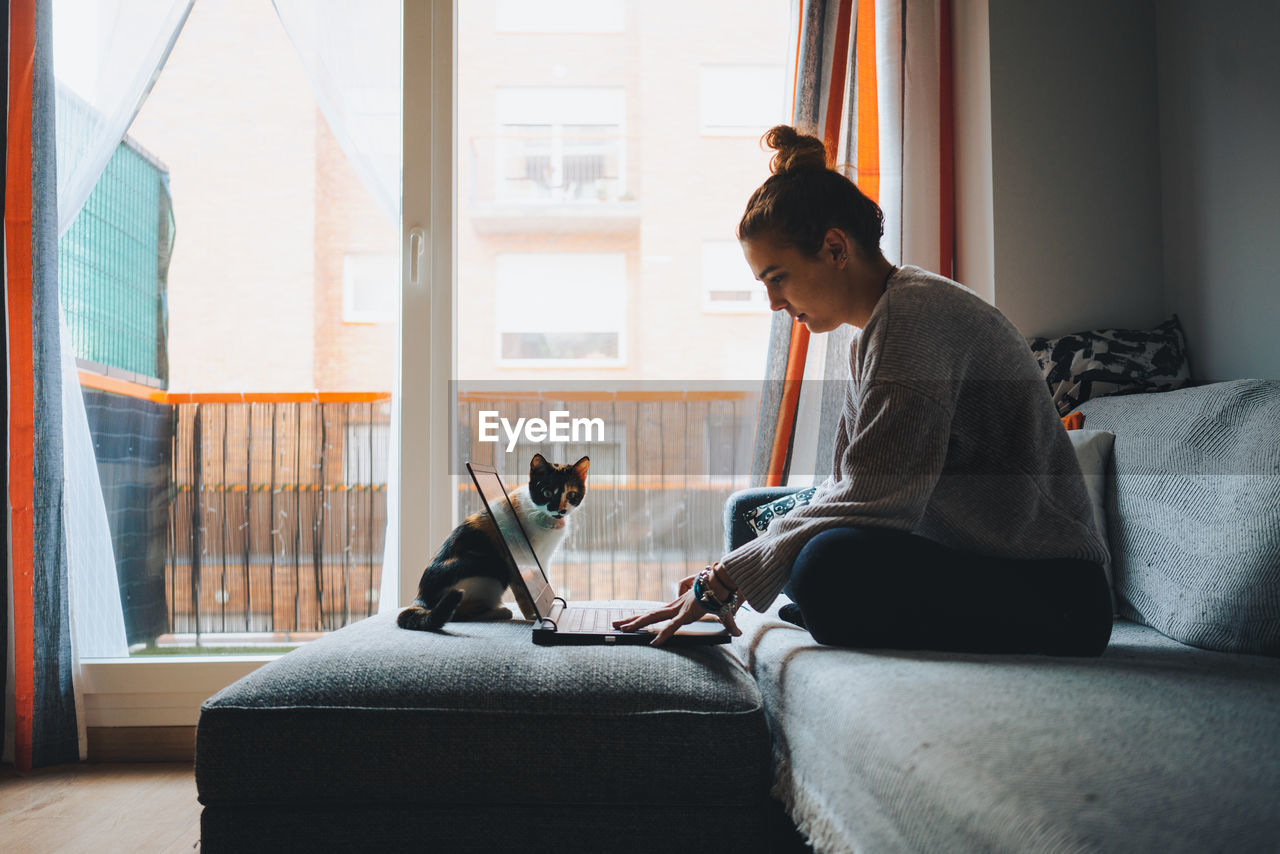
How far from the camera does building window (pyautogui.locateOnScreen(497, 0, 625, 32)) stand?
2.49 metres

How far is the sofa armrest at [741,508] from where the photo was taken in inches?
73.7

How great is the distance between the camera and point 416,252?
7.79ft

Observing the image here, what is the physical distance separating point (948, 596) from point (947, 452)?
214mm

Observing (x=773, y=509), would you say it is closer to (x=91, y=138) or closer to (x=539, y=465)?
(x=539, y=465)

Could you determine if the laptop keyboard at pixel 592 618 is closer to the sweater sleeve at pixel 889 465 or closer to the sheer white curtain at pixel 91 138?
the sweater sleeve at pixel 889 465

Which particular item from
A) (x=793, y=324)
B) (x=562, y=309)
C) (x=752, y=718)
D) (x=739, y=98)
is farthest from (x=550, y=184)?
(x=752, y=718)

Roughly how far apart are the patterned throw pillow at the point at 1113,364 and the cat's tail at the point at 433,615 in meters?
1.42

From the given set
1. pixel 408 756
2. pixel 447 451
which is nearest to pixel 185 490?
pixel 447 451

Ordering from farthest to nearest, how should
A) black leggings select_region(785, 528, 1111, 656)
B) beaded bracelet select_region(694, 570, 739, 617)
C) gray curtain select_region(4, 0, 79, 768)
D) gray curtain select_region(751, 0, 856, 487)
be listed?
gray curtain select_region(751, 0, 856, 487)
gray curtain select_region(4, 0, 79, 768)
beaded bracelet select_region(694, 570, 739, 617)
black leggings select_region(785, 528, 1111, 656)

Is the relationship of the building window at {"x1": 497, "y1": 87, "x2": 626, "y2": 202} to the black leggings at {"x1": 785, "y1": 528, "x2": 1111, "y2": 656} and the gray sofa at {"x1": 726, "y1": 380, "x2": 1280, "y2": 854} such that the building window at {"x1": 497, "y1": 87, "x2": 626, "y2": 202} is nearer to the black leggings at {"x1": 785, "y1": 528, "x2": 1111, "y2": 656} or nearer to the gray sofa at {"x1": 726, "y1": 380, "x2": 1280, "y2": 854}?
the gray sofa at {"x1": 726, "y1": 380, "x2": 1280, "y2": 854}

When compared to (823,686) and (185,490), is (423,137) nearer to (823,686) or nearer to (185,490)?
(185,490)

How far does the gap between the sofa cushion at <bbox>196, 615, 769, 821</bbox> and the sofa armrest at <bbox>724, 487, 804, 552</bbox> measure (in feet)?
2.36

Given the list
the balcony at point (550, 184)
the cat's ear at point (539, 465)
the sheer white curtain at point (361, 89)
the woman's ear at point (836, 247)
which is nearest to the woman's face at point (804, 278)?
the woman's ear at point (836, 247)

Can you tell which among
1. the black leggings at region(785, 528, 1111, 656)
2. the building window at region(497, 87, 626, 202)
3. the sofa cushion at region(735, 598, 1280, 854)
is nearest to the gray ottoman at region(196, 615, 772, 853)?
the sofa cushion at region(735, 598, 1280, 854)
